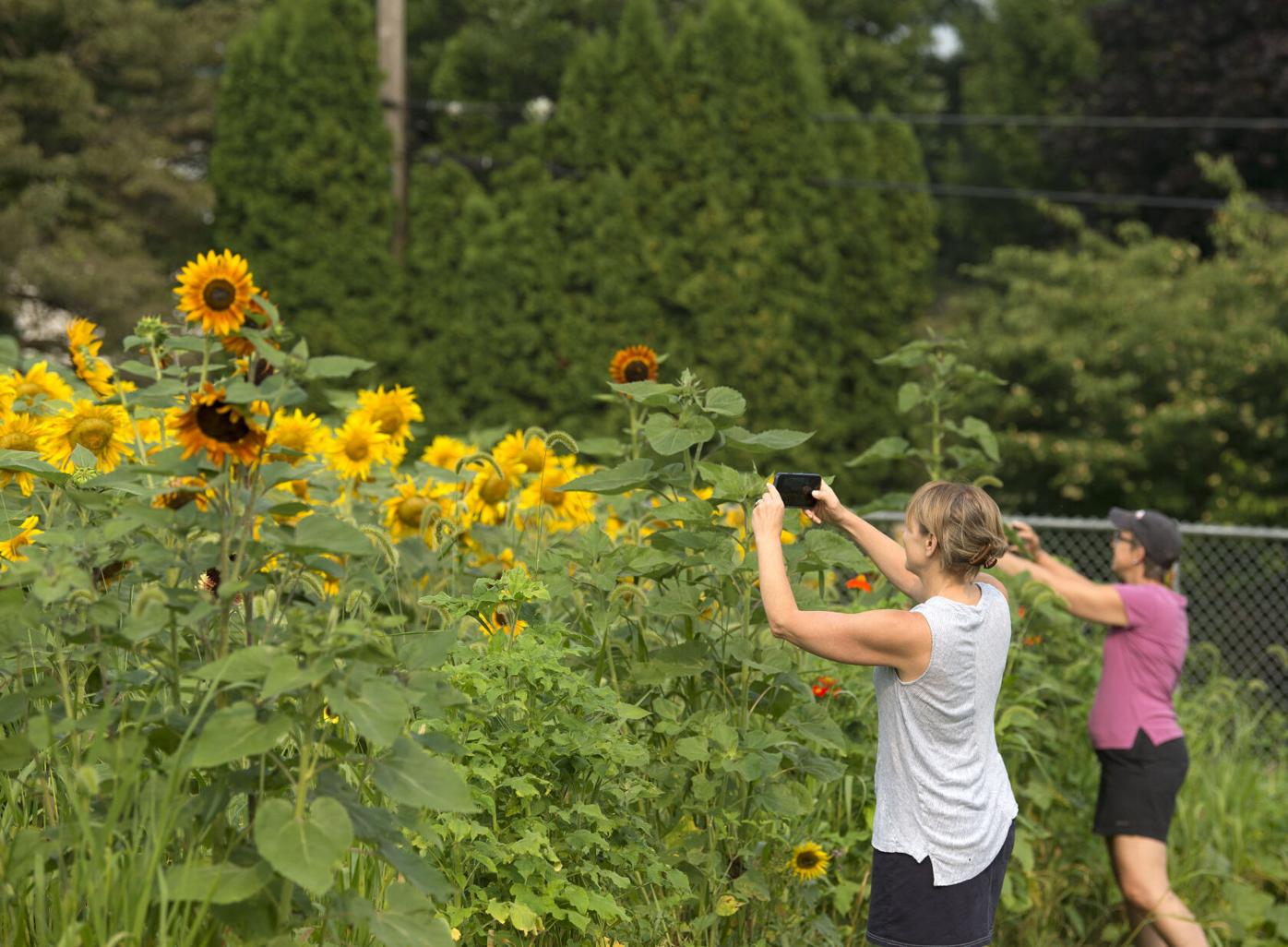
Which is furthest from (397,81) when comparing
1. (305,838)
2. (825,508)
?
(305,838)

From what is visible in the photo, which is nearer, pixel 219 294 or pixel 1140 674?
pixel 219 294

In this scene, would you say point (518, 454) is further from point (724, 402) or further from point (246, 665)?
point (246, 665)

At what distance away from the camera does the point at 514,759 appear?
291 cm

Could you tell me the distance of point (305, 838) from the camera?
205cm

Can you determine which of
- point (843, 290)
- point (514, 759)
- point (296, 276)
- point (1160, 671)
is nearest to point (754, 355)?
point (843, 290)

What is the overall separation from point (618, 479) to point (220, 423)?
1152 millimetres

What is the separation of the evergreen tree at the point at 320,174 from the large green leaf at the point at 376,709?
1121cm

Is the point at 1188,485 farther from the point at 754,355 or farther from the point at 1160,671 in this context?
the point at 1160,671

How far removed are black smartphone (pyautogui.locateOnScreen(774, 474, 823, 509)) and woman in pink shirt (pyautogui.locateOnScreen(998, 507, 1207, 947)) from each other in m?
1.68

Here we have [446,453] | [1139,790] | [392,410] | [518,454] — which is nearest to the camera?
[392,410]

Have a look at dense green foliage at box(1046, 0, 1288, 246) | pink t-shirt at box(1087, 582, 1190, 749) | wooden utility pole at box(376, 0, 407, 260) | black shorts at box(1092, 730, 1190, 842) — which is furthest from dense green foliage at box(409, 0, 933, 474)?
black shorts at box(1092, 730, 1190, 842)

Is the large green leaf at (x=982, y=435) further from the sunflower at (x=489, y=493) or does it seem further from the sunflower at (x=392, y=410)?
the sunflower at (x=392, y=410)

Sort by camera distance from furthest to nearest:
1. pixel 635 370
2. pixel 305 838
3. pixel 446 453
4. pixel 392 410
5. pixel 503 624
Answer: pixel 446 453 → pixel 392 410 → pixel 635 370 → pixel 503 624 → pixel 305 838

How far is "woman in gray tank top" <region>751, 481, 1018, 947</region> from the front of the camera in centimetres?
291
